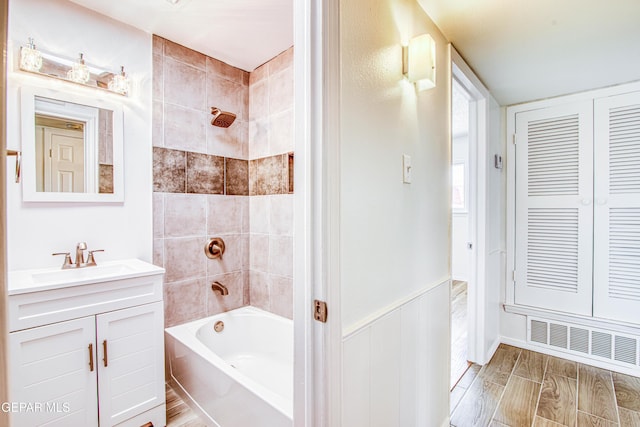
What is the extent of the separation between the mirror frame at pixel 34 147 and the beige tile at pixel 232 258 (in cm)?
81

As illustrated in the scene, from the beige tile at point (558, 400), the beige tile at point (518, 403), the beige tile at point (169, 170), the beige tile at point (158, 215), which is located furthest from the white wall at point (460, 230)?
the beige tile at point (158, 215)

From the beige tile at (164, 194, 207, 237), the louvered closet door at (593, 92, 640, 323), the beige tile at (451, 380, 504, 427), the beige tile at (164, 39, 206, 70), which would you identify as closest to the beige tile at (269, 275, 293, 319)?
the beige tile at (164, 194, 207, 237)

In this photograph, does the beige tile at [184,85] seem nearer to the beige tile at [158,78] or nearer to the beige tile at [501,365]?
the beige tile at [158,78]

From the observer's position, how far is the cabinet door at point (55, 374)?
123 centimetres

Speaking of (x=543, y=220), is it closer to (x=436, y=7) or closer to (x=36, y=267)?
(x=436, y=7)

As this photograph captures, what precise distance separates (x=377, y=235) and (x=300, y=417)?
64cm

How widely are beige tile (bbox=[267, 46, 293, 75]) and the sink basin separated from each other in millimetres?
1728

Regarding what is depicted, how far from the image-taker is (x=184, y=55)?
7.02 feet

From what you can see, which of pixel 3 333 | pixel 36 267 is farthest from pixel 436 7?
pixel 36 267

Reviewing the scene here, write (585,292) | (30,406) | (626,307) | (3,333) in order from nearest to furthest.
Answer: (3,333) < (30,406) < (626,307) < (585,292)

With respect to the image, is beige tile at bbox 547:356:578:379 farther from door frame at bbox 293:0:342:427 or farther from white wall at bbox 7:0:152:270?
white wall at bbox 7:0:152:270

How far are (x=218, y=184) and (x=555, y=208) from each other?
2.83 meters

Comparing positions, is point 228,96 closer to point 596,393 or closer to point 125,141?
point 125,141

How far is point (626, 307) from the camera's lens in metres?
2.14
